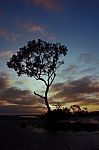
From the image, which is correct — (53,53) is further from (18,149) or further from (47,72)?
(18,149)

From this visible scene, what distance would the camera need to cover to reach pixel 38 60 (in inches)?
2189

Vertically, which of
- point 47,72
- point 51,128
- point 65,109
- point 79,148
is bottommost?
point 79,148

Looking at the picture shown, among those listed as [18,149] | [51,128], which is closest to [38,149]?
[18,149]

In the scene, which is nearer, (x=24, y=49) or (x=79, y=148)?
(x=79, y=148)

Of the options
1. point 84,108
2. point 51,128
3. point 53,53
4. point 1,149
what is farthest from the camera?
point 84,108

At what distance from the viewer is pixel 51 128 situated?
5331 centimetres

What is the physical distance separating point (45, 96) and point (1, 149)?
28681 mm

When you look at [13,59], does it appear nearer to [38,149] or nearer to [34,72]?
[34,72]

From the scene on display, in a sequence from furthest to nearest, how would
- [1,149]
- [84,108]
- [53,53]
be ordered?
[84,108]
[53,53]
[1,149]

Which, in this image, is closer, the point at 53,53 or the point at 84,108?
the point at 53,53

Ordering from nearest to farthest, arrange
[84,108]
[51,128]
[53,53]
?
[51,128], [53,53], [84,108]

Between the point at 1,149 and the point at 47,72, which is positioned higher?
the point at 47,72

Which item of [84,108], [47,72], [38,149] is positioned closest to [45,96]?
[47,72]

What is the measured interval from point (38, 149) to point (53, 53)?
31.2 m
